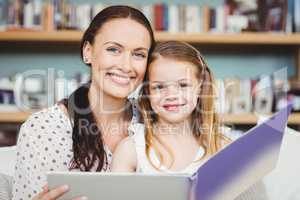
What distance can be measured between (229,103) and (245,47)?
0.35 m

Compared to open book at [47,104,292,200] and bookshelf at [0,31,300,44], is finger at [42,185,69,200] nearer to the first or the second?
open book at [47,104,292,200]

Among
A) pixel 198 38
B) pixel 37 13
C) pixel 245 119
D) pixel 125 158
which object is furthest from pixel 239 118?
pixel 125 158

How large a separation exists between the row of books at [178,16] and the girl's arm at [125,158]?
138 centimetres

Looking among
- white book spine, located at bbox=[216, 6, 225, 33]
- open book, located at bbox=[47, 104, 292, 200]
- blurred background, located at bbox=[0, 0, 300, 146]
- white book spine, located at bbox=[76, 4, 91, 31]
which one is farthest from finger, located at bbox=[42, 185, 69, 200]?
white book spine, located at bbox=[216, 6, 225, 33]

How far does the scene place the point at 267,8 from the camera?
7.67ft

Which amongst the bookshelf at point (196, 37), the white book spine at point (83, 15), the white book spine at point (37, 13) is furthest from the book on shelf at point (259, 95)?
the white book spine at point (37, 13)

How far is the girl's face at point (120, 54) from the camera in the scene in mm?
940

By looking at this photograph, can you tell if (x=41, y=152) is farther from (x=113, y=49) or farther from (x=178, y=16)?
(x=178, y=16)

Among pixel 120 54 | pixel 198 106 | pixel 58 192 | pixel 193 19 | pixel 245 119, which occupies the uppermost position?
pixel 193 19

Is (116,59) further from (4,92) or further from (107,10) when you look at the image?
(4,92)

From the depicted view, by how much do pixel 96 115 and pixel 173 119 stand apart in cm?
16

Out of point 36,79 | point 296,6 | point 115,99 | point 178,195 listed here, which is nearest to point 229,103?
point 296,6

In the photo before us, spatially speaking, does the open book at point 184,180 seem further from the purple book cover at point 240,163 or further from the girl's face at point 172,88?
the girl's face at point 172,88

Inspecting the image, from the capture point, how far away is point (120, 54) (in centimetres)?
95
